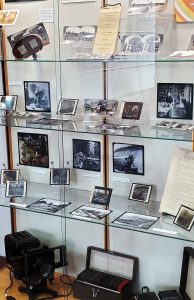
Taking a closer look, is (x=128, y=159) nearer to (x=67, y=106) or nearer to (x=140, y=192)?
(x=140, y=192)

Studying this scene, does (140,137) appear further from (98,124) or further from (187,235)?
(187,235)

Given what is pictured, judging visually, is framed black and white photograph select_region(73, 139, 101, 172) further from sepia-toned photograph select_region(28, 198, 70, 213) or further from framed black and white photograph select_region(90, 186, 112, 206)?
sepia-toned photograph select_region(28, 198, 70, 213)

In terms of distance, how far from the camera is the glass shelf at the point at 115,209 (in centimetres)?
215

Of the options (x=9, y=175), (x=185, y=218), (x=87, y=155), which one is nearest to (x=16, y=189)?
(x=9, y=175)

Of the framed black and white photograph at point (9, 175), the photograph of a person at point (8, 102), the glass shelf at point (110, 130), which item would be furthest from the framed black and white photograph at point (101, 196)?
the photograph of a person at point (8, 102)

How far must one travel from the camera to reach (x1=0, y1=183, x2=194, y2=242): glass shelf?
215cm

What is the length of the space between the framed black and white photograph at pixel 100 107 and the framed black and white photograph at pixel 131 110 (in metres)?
0.05

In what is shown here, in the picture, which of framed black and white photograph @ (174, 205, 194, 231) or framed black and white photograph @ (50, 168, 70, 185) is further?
framed black and white photograph @ (50, 168, 70, 185)

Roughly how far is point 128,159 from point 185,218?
0.47 meters

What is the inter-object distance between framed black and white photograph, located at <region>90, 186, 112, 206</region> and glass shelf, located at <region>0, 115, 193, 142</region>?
1.02ft

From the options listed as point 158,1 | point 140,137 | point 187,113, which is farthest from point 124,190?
point 158,1

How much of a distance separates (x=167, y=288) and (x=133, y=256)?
25cm

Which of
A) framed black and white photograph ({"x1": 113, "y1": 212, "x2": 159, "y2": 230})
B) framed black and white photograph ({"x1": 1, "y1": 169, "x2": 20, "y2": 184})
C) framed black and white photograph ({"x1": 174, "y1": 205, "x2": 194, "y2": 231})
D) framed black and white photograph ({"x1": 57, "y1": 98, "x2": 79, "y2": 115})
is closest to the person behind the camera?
framed black and white photograph ({"x1": 174, "y1": 205, "x2": 194, "y2": 231})

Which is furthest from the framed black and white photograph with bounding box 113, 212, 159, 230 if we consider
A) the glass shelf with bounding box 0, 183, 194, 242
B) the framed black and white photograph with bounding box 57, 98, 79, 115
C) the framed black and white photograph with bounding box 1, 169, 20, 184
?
the framed black and white photograph with bounding box 1, 169, 20, 184
